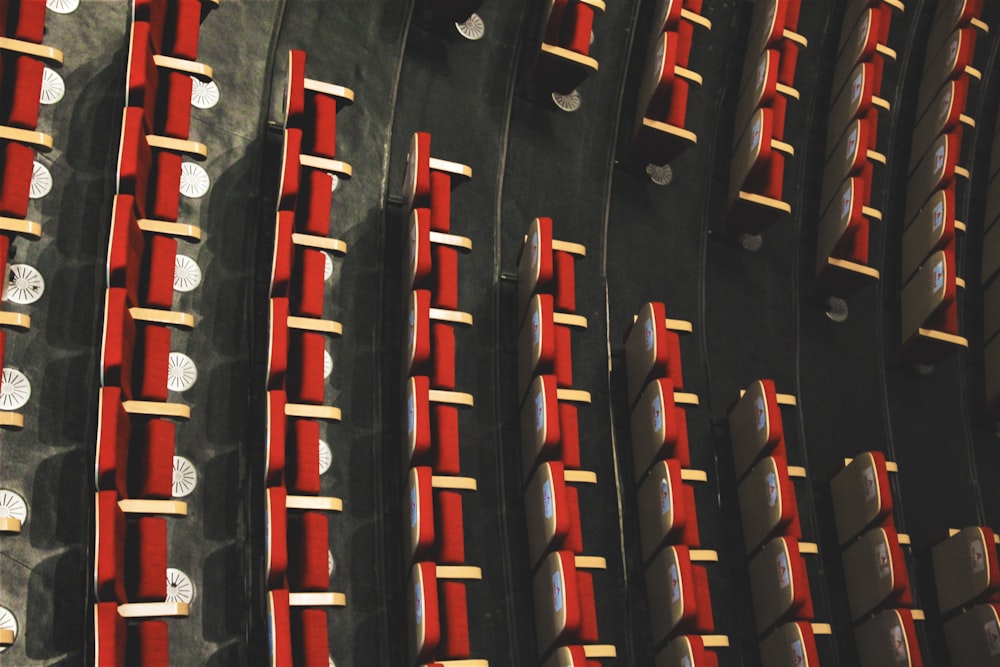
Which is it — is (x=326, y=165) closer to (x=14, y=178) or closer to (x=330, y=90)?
(x=330, y=90)

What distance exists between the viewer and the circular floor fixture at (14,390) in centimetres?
53

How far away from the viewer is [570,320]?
64 cm

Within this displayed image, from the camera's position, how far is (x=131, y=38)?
57 centimetres

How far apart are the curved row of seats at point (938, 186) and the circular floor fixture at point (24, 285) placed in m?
0.56

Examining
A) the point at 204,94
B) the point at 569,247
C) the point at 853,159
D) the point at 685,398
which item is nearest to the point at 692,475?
the point at 685,398

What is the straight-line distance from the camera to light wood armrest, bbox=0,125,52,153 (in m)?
0.53

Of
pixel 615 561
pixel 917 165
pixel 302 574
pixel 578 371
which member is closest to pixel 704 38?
pixel 917 165

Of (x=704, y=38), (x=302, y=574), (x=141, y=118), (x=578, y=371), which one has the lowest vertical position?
(x=302, y=574)

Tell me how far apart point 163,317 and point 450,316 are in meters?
0.16

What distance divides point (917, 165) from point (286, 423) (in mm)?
531

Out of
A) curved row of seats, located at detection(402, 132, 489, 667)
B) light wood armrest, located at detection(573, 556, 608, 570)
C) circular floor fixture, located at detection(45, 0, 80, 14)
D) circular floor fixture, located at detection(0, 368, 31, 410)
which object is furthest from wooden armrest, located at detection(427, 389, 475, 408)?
circular floor fixture, located at detection(45, 0, 80, 14)

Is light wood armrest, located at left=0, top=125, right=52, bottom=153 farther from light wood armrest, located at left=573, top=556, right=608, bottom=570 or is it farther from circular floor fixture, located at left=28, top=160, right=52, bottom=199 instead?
light wood armrest, located at left=573, top=556, right=608, bottom=570

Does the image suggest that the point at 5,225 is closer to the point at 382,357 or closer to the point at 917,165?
the point at 382,357

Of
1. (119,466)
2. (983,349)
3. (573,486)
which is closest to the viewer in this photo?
(119,466)
